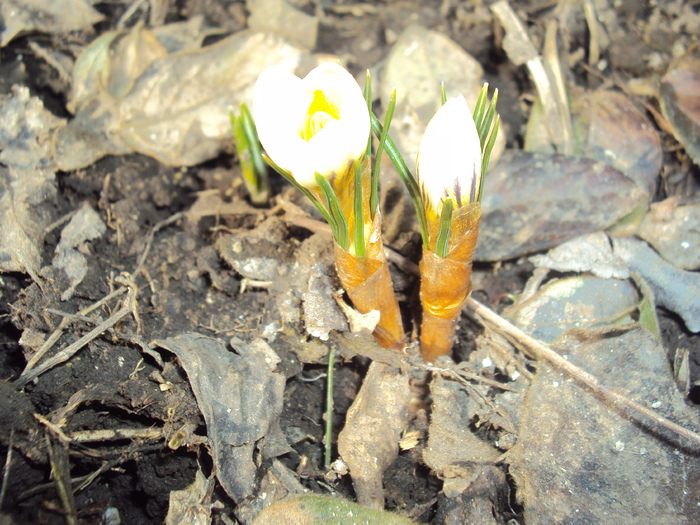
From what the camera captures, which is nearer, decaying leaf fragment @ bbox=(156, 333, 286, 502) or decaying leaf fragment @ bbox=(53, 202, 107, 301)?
decaying leaf fragment @ bbox=(156, 333, 286, 502)

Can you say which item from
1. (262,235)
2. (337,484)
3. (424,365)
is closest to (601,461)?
(424,365)

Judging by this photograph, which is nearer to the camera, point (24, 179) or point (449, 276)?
point (449, 276)

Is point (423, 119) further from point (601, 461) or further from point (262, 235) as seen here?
point (601, 461)

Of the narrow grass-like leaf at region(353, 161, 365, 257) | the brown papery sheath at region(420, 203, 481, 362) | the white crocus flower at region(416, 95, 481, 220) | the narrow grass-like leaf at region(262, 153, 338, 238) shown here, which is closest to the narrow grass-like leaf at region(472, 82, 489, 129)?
the white crocus flower at region(416, 95, 481, 220)

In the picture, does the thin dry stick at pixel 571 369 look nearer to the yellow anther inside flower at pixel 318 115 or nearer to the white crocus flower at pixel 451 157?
the white crocus flower at pixel 451 157

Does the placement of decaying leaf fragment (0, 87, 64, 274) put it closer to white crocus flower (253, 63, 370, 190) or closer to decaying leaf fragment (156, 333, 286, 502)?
decaying leaf fragment (156, 333, 286, 502)

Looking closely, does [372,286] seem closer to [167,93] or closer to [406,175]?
[406,175]

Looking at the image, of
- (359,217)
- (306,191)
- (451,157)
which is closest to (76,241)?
(306,191)
